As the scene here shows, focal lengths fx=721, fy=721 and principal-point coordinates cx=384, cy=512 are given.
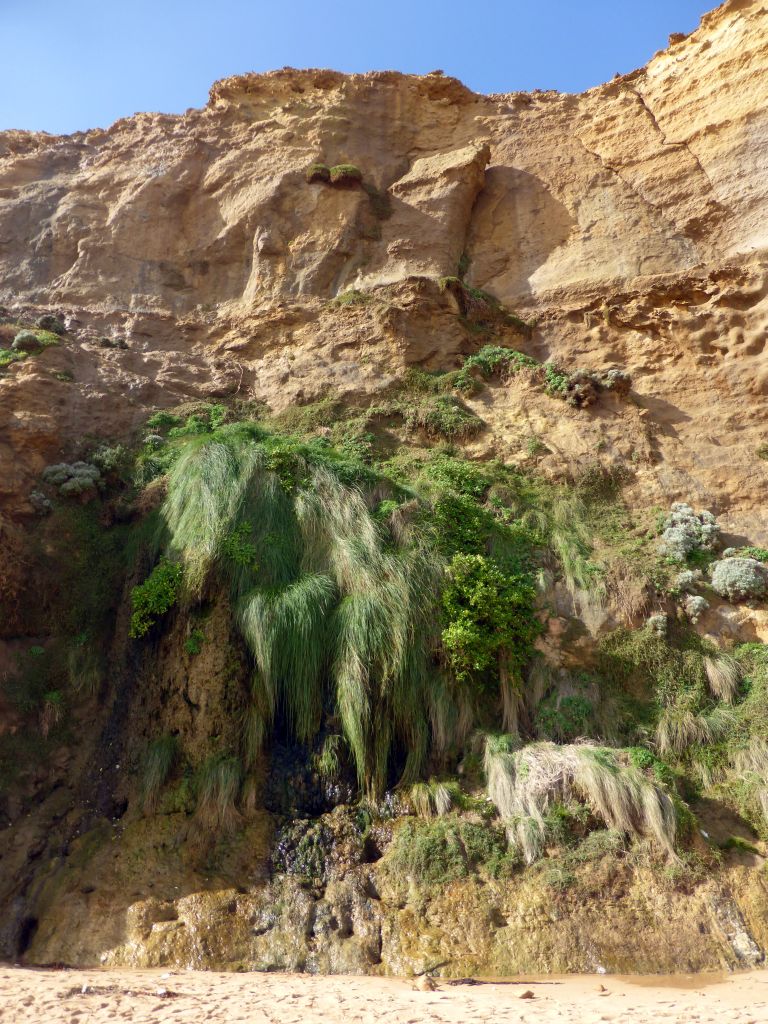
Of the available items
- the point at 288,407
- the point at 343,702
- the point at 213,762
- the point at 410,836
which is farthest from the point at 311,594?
the point at 288,407

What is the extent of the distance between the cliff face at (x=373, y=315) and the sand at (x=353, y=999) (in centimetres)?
49

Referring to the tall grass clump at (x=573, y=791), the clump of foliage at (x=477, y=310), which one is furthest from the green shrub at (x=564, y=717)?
the clump of foliage at (x=477, y=310)

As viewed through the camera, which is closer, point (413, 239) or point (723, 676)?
point (723, 676)

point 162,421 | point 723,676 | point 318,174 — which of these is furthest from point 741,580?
point 318,174

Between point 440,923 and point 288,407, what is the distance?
33.8 ft

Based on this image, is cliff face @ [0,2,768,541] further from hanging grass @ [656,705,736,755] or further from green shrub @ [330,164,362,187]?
hanging grass @ [656,705,736,755]

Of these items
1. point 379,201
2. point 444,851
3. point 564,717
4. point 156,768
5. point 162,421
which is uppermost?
point 379,201

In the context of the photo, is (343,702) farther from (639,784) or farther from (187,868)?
(639,784)

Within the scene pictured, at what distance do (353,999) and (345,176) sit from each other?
1778cm

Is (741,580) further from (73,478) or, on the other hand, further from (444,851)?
(73,478)

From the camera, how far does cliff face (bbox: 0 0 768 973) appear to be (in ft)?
23.9

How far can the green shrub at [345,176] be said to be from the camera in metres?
18.4

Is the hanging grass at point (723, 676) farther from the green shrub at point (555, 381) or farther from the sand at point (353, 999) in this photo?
the green shrub at point (555, 381)

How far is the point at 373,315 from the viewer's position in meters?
16.2
